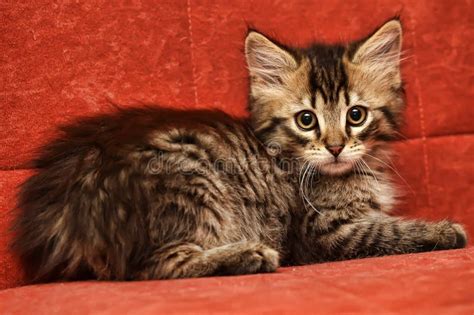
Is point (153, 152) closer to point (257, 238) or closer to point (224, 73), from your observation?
Result: point (257, 238)

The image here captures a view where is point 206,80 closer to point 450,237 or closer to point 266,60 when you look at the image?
point 266,60

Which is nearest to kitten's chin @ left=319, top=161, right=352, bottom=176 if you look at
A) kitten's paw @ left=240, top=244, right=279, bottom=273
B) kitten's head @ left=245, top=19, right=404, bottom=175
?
kitten's head @ left=245, top=19, right=404, bottom=175

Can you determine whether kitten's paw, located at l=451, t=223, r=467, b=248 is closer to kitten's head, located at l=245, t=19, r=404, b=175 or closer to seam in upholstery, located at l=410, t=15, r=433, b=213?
kitten's head, located at l=245, t=19, r=404, b=175

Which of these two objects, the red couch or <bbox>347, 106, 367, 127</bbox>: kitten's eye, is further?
<bbox>347, 106, 367, 127</bbox>: kitten's eye

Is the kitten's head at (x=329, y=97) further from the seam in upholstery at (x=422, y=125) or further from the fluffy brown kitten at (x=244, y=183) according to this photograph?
the seam in upholstery at (x=422, y=125)

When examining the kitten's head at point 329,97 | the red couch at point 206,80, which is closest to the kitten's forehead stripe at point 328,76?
the kitten's head at point 329,97

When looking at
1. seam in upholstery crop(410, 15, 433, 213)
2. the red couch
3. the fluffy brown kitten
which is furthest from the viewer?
seam in upholstery crop(410, 15, 433, 213)

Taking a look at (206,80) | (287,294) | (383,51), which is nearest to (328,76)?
(383,51)
